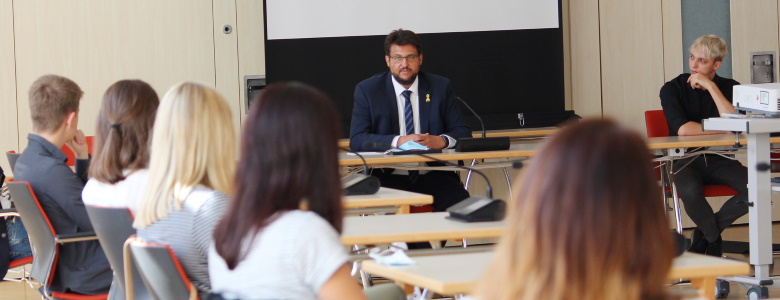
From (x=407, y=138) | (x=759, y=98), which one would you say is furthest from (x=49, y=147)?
(x=759, y=98)

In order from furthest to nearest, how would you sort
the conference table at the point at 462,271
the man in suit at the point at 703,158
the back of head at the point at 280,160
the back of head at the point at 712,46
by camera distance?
the back of head at the point at 712,46, the man in suit at the point at 703,158, the conference table at the point at 462,271, the back of head at the point at 280,160

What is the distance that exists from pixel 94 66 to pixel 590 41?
133 inches

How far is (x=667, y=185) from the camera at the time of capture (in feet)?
16.8

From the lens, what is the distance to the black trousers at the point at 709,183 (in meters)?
4.86

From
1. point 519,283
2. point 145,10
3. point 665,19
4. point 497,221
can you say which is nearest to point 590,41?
point 665,19

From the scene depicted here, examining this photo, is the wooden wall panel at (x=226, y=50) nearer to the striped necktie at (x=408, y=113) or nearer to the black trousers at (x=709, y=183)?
the striped necktie at (x=408, y=113)

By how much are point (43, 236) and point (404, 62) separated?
2.29m

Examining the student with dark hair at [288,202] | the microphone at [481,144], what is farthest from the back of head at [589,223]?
the microphone at [481,144]

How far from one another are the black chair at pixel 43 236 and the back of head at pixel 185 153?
96 cm

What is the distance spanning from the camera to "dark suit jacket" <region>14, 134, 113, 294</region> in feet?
10.0

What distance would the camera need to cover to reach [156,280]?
6.95 feet

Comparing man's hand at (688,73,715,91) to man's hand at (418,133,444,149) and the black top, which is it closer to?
the black top

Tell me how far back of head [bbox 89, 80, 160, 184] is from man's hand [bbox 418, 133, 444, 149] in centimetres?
190

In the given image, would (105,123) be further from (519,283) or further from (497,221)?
(519,283)
